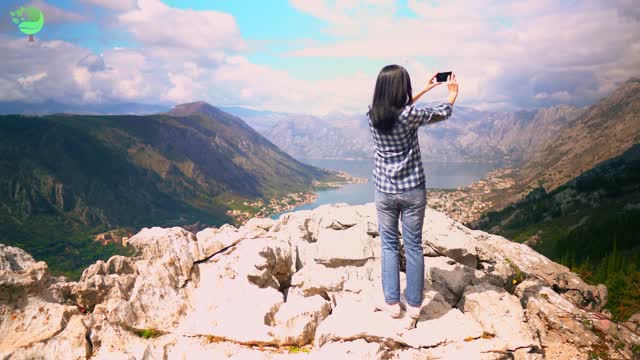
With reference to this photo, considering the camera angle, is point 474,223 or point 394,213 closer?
point 394,213

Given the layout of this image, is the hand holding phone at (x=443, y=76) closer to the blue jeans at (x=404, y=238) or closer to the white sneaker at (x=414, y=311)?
the blue jeans at (x=404, y=238)

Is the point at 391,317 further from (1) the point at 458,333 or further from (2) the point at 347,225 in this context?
(2) the point at 347,225

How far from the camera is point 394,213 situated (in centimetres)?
692

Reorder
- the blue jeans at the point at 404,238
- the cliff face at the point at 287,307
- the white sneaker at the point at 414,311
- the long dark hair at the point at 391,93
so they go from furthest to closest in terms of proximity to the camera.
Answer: the white sneaker at the point at 414,311 → the cliff face at the point at 287,307 → the blue jeans at the point at 404,238 → the long dark hair at the point at 391,93

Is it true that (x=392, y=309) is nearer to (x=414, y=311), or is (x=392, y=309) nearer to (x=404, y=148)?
(x=414, y=311)

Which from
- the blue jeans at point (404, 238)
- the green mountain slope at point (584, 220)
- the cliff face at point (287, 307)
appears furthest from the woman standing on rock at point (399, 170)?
the green mountain slope at point (584, 220)

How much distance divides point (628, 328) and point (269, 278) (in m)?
8.37

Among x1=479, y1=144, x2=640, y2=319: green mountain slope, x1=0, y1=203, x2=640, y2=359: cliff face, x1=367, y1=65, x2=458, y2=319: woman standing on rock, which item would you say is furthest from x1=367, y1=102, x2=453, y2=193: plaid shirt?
x1=479, y1=144, x2=640, y2=319: green mountain slope

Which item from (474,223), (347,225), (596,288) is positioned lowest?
(474,223)

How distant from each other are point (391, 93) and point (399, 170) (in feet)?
4.53

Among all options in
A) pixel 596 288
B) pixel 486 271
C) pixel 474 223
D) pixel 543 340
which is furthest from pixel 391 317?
pixel 474 223

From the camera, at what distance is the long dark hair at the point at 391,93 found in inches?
246

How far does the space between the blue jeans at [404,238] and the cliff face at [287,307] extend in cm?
70

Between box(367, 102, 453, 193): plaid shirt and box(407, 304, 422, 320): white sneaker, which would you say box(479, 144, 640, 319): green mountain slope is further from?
box(367, 102, 453, 193): plaid shirt
